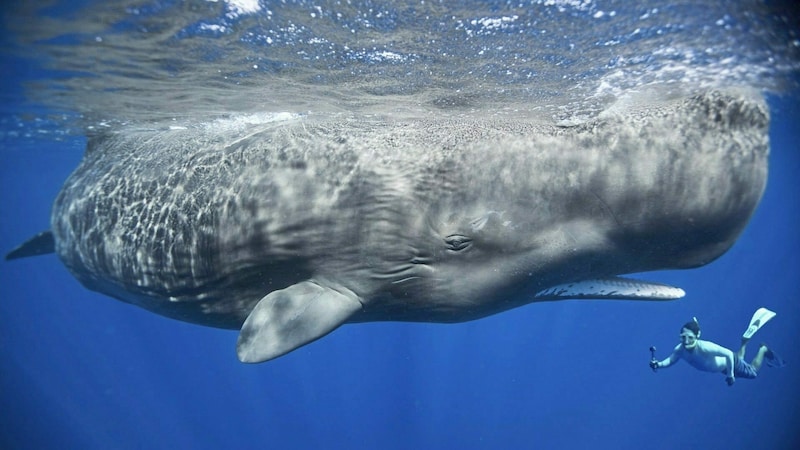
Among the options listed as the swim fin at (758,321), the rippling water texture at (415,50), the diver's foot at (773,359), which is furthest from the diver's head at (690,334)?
the rippling water texture at (415,50)

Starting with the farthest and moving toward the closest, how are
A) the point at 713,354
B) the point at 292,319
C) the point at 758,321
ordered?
the point at 713,354 → the point at 758,321 → the point at 292,319

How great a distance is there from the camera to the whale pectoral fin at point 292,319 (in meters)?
3.94

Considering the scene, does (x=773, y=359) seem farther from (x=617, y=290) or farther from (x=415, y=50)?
(x=415, y=50)

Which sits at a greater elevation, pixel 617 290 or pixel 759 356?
pixel 617 290

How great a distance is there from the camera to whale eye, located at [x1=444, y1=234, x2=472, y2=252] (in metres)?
4.12

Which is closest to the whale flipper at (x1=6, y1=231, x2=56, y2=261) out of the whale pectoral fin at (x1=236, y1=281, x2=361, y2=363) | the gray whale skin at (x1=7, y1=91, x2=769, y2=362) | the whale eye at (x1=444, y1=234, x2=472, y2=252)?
the gray whale skin at (x1=7, y1=91, x2=769, y2=362)

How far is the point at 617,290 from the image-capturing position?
415 cm

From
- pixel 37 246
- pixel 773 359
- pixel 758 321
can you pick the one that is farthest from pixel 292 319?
→ pixel 773 359

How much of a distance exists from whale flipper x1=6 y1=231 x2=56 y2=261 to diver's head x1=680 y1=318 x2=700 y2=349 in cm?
1588

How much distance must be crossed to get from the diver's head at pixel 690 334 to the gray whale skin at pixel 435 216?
1167cm

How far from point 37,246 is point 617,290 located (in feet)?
33.8

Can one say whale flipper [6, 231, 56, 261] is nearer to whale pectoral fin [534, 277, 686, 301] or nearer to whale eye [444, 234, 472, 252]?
whale eye [444, 234, 472, 252]

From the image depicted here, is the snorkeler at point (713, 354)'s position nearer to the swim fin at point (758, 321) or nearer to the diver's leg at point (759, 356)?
the swim fin at point (758, 321)

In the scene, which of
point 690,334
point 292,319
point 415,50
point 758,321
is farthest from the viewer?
point 758,321
